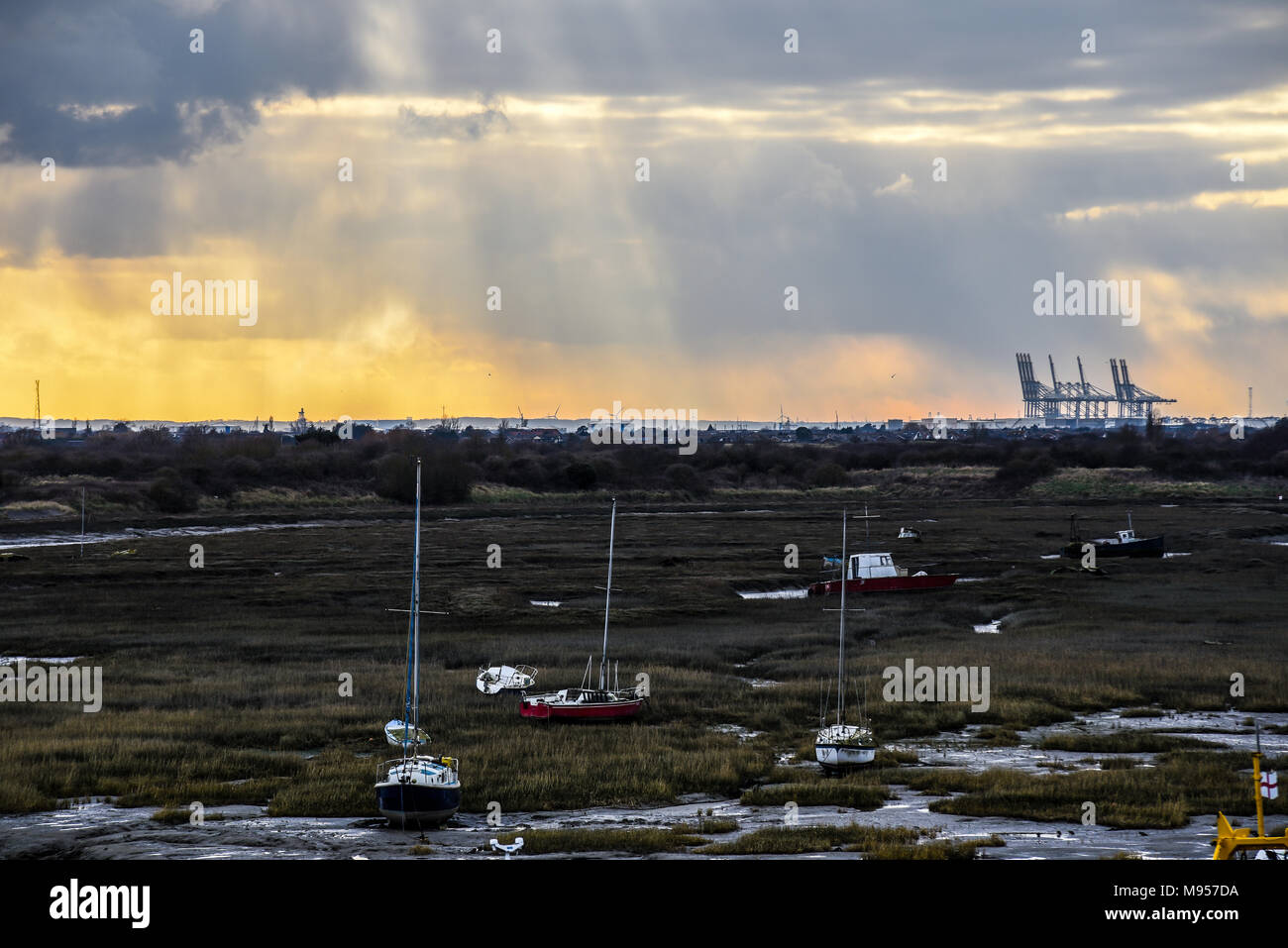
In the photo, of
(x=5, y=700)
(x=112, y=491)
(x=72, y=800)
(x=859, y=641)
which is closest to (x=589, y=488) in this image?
(x=112, y=491)

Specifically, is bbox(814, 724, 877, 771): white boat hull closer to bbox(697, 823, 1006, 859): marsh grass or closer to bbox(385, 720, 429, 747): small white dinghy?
bbox(697, 823, 1006, 859): marsh grass

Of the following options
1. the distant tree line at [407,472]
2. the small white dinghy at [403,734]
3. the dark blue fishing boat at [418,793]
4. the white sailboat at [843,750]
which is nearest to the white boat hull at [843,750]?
the white sailboat at [843,750]

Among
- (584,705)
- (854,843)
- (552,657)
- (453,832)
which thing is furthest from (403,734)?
(552,657)

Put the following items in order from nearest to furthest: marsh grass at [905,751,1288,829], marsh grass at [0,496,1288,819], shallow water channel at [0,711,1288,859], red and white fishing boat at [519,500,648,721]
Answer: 1. shallow water channel at [0,711,1288,859]
2. marsh grass at [905,751,1288,829]
3. marsh grass at [0,496,1288,819]
4. red and white fishing boat at [519,500,648,721]

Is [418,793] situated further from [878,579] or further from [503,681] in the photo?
[878,579]

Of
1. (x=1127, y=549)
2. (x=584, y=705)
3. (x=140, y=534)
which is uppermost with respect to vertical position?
(x=140, y=534)

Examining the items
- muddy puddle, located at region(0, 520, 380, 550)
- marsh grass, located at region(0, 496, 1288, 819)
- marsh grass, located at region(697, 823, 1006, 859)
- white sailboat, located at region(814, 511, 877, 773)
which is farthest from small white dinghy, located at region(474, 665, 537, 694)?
muddy puddle, located at region(0, 520, 380, 550)

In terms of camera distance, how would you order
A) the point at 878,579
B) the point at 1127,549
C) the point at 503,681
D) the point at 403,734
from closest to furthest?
the point at 403,734
the point at 503,681
the point at 878,579
the point at 1127,549

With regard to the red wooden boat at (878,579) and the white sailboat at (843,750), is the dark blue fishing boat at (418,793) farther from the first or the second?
the red wooden boat at (878,579)
